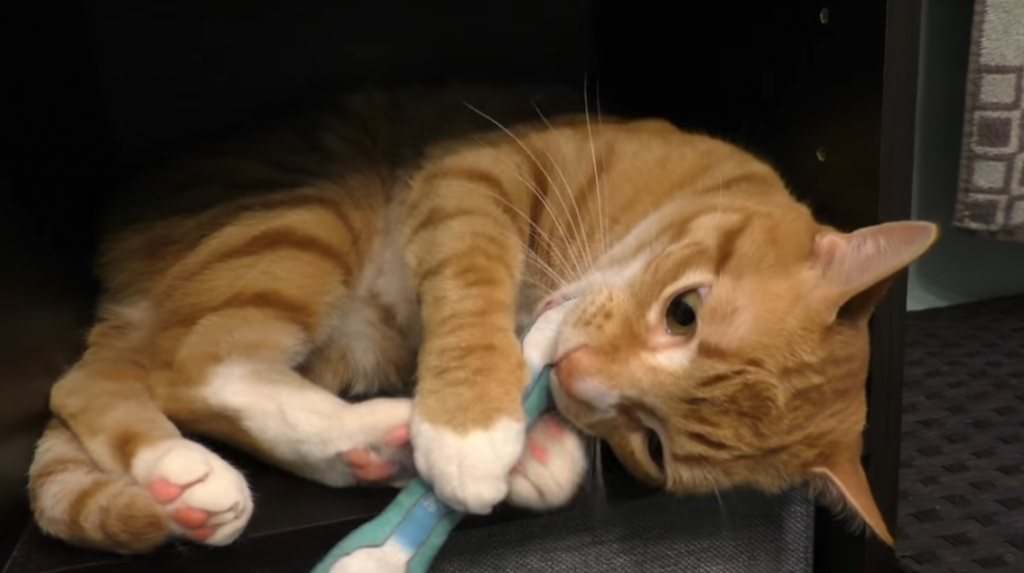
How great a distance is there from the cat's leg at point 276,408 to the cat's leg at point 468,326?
2.2 inches

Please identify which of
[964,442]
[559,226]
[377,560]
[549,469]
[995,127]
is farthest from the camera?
[995,127]

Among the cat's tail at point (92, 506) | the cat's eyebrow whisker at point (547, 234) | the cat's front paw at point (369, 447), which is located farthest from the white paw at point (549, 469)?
the cat's tail at point (92, 506)

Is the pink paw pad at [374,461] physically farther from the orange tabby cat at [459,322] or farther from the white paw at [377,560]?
the white paw at [377,560]

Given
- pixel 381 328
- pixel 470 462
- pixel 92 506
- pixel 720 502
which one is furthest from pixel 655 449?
pixel 92 506

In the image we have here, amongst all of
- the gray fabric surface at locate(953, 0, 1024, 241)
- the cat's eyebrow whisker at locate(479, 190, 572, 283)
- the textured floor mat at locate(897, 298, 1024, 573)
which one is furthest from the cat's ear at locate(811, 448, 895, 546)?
the gray fabric surface at locate(953, 0, 1024, 241)

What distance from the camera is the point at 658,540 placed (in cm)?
99

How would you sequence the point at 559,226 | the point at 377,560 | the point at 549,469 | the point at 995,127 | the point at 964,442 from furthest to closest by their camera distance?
the point at 995,127
the point at 964,442
the point at 559,226
the point at 549,469
the point at 377,560

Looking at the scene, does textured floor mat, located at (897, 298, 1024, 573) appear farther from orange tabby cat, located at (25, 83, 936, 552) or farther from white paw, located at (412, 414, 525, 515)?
white paw, located at (412, 414, 525, 515)

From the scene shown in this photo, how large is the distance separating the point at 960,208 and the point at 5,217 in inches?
57.6

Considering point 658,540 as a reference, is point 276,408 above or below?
above

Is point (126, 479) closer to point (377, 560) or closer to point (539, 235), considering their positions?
point (377, 560)

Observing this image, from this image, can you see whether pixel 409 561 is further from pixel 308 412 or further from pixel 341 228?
pixel 341 228

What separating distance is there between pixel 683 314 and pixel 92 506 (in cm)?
58

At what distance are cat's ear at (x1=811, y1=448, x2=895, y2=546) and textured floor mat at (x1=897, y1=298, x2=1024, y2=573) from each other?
253 mm
